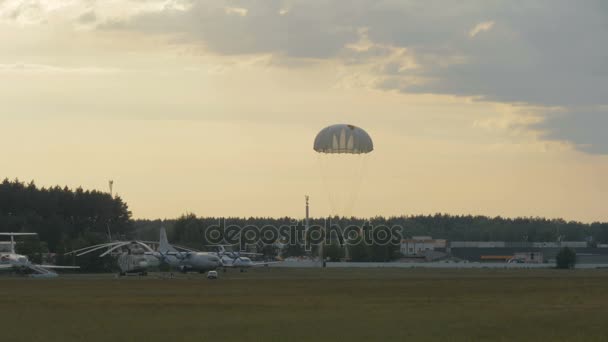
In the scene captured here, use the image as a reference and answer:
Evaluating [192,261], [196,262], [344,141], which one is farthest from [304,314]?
[192,261]

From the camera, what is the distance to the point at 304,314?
4509 centimetres

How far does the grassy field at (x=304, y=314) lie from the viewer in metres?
36.5

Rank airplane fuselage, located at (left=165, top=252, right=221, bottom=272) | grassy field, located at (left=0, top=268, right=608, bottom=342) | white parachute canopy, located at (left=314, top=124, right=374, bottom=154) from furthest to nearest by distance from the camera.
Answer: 1. airplane fuselage, located at (left=165, top=252, right=221, bottom=272)
2. white parachute canopy, located at (left=314, top=124, right=374, bottom=154)
3. grassy field, located at (left=0, top=268, right=608, bottom=342)

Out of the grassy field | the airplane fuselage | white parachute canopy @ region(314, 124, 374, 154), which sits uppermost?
white parachute canopy @ region(314, 124, 374, 154)

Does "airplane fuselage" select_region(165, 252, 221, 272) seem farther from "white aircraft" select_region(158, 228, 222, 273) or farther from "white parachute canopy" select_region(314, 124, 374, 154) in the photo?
"white parachute canopy" select_region(314, 124, 374, 154)

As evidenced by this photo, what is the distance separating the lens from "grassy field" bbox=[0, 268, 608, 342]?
3647 centimetres

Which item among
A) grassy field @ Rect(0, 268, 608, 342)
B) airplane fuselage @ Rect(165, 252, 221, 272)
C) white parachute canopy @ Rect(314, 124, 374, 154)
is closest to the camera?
grassy field @ Rect(0, 268, 608, 342)

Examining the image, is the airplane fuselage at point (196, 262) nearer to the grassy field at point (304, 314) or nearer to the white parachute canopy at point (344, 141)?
the white parachute canopy at point (344, 141)

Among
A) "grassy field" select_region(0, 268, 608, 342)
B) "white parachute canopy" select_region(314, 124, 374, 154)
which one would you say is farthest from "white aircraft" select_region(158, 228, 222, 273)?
"grassy field" select_region(0, 268, 608, 342)

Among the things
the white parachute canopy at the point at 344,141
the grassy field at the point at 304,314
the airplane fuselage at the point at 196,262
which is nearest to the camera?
the grassy field at the point at 304,314

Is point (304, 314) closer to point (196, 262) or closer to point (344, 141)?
point (344, 141)

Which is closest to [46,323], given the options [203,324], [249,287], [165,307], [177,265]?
[203,324]

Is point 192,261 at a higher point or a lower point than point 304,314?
higher

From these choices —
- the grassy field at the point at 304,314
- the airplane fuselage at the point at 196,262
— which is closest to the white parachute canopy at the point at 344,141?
the airplane fuselage at the point at 196,262
